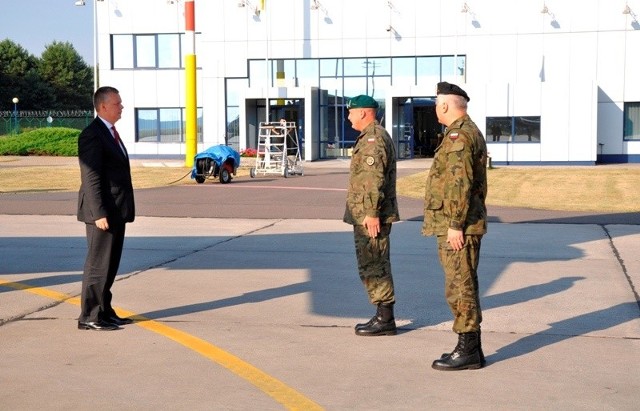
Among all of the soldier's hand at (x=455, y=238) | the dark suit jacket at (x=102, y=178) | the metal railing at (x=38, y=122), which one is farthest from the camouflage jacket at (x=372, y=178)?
the metal railing at (x=38, y=122)

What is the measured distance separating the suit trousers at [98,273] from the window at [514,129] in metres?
34.8

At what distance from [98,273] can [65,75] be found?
92976 mm

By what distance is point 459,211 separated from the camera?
6414mm

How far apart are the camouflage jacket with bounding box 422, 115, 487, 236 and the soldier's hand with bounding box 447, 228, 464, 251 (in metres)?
0.03

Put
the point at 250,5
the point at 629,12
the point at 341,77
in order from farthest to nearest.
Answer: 1. the point at 341,77
2. the point at 250,5
3. the point at 629,12

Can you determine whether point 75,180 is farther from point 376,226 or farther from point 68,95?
point 68,95

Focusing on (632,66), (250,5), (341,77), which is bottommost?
(341,77)

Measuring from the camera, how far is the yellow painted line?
231 inches

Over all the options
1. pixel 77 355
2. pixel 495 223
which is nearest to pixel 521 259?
pixel 495 223

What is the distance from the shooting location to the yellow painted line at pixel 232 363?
5855mm

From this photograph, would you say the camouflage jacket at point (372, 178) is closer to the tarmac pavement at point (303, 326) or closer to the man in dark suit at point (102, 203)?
the tarmac pavement at point (303, 326)

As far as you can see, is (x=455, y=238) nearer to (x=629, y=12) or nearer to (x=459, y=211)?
(x=459, y=211)

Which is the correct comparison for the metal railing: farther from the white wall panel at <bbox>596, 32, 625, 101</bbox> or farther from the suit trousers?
the suit trousers

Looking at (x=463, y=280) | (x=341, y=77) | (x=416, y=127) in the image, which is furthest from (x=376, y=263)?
(x=416, y=127)
